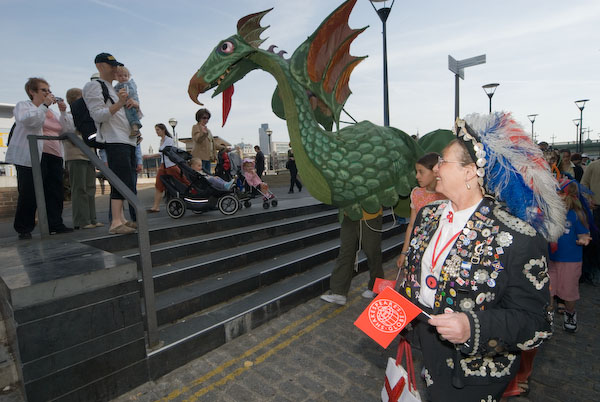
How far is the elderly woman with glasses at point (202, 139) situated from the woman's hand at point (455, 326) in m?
6.78

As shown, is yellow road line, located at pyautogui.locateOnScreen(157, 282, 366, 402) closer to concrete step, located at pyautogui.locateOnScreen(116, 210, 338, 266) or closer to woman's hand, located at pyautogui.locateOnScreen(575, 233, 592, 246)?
concrete step, located at pyautogui.locateOnScreen(116, 210, 338, 266)

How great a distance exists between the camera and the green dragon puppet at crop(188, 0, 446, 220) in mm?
3178

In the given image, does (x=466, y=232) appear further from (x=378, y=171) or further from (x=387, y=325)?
(x=378, y=171)

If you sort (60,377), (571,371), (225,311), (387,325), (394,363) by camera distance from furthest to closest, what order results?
(225,311), (571,371), (60,377), (394,363), (387,325)

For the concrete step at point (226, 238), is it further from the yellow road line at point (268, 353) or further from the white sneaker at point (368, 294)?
the white sneaker at point (368, 294)

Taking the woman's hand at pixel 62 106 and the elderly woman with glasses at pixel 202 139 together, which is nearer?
the woman's hand at pixel 62 106

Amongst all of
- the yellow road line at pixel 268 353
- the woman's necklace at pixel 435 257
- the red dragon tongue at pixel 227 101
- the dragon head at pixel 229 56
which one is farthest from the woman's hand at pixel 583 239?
the red dragon tongue at pixel 227 101

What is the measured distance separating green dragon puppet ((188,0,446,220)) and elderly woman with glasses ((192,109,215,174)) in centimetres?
376

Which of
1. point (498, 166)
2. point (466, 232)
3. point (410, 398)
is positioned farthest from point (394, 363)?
point (498, 166)

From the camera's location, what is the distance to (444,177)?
150 centimetres

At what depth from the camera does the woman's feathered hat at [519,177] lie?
136cm

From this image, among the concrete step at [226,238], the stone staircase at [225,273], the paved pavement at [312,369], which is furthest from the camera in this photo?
the concrete step at [226,238]

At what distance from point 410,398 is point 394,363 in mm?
167

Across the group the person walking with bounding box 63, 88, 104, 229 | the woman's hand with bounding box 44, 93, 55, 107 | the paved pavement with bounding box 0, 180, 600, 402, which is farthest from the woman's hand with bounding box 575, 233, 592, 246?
the woman's hand with bounding box 44, 93, 55, 107
